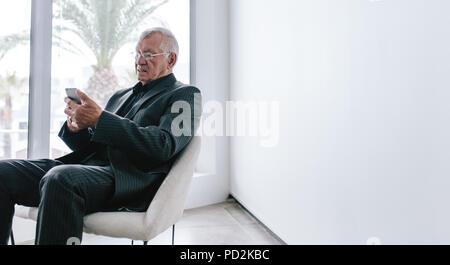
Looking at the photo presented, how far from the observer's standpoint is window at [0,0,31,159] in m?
1.98

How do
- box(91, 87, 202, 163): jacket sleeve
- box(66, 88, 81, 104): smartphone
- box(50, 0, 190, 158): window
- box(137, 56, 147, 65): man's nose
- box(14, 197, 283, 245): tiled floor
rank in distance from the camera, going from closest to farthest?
box(91, 87, 202, 163): jacket sleeve < box(66, 88, 81, 104): smartphone < box(137, 56, 147, 65): man's nose < box(14, 197, 283, 245): tiled floor < box(50, 0, 190, 158): window

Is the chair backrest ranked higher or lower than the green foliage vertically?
lower

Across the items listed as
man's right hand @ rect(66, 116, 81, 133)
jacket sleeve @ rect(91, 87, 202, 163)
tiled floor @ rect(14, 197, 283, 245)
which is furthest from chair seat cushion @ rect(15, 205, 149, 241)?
tiled floor @ rect(14, 197, 283, 245)

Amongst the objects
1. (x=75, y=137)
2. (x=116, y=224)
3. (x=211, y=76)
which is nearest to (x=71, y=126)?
(x=75, y=137)

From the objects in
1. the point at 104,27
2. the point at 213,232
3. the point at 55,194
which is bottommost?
the point at 213,232

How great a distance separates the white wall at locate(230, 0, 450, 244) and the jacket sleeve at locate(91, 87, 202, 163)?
649 millimetres

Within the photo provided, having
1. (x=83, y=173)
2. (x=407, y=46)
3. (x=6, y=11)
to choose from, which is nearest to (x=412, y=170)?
(x=407, y=46)

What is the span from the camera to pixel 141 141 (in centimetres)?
116

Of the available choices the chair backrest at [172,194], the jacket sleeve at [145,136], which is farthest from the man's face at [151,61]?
the chair backrest at [172,194]

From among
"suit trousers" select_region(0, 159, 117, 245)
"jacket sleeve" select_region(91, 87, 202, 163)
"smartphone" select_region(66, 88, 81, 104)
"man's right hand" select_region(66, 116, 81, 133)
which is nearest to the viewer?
"suit trousers" select_region(0, 159, 117, 245)

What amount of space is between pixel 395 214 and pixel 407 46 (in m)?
0.52

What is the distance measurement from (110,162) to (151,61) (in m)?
0.55

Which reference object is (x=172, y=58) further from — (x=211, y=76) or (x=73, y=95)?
(x=211, y=76)

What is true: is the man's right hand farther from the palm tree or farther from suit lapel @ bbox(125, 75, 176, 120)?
the palm tree
